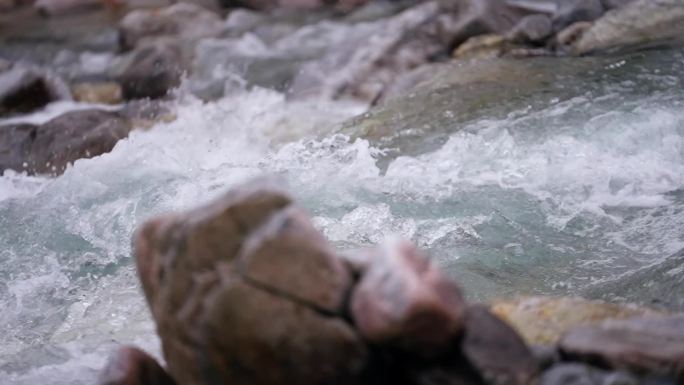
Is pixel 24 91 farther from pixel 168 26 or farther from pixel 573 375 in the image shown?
pixel 573 375

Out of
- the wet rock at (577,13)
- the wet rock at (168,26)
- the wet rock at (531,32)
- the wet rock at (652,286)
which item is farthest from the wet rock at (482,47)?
the wet rock at (652,286)

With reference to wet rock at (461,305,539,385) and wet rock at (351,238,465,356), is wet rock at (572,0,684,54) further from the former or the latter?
wet rock at (351,238,465,356)

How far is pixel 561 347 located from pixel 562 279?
1554 millimetres

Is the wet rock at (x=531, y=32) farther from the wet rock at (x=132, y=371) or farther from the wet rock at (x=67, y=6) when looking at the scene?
the wet rock at (x=67, y=6)

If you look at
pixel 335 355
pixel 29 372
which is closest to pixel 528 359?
pixel 335 355

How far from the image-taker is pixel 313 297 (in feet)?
6.46

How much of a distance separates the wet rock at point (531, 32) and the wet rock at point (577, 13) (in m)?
0.15

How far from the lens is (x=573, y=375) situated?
81.2 inches

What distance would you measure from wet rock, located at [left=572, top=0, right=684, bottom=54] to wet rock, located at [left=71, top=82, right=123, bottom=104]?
15.2 feet

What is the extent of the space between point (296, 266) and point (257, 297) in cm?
13

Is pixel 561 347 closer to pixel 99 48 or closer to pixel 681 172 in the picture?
pixel 681 172

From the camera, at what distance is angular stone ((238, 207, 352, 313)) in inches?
77.6

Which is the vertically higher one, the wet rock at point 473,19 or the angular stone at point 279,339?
the angular stone at point 279,339

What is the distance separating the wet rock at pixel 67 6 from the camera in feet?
42.4
